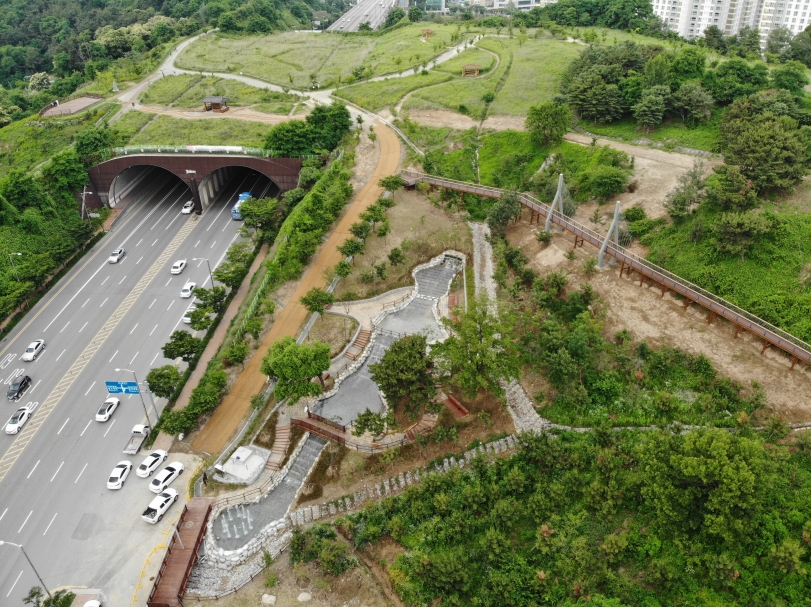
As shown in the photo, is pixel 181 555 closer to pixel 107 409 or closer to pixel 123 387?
pixel 123 387

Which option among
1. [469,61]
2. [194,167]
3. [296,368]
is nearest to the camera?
[296,368]

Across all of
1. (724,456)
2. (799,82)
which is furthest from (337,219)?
(799,82)

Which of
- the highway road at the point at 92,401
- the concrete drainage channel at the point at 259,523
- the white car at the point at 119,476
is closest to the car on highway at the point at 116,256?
the highway road at the point at 92,401

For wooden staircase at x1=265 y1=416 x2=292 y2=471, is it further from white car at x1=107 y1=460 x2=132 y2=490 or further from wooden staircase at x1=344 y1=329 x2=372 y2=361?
white car at x1=107 y1=460 x2=132 y2=490


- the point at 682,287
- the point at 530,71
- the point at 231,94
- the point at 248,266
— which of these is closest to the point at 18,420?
the point at 248,266

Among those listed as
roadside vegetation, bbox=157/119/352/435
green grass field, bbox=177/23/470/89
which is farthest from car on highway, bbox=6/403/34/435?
green grass field, bbox=177/23/470/89
